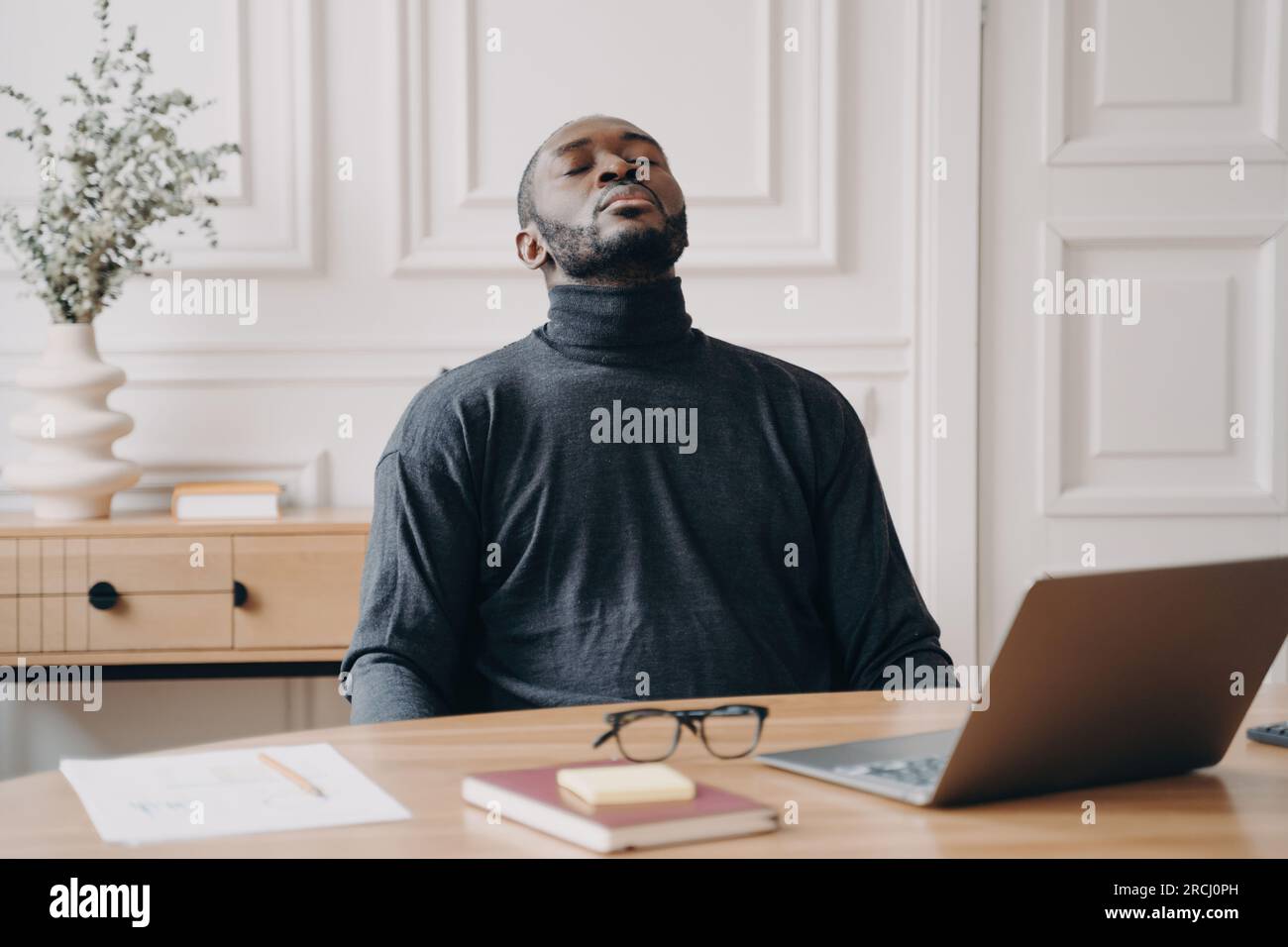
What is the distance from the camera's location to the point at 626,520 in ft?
5.31

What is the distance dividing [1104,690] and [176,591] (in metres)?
1.86

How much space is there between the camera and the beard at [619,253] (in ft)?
5.79

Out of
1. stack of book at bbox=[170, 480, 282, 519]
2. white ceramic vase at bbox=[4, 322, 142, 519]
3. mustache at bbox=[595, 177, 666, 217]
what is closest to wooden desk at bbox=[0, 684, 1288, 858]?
mustache at bbox=[595, 177, 666, 217]

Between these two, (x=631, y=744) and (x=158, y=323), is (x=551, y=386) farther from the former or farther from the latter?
(x=158, y=323)

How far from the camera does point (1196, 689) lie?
944 mm

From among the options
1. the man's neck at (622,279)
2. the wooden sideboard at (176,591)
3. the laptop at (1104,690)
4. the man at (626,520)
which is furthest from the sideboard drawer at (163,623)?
the laptop at (1104,690)

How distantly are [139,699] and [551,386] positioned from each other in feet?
5.05

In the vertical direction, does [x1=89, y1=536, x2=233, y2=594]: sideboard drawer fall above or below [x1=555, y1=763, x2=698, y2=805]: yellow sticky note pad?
below

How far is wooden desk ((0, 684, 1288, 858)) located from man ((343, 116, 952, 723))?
1.38 feet

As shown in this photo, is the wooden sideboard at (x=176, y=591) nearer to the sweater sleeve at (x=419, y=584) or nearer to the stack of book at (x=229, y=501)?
the stack of book at (x=229, y=501)

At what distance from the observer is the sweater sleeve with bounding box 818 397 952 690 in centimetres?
163

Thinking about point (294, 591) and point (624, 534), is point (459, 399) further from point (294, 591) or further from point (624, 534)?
point (294, 591)

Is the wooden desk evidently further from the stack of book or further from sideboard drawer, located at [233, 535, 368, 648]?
the stack of book

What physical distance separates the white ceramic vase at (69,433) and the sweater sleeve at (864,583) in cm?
143
